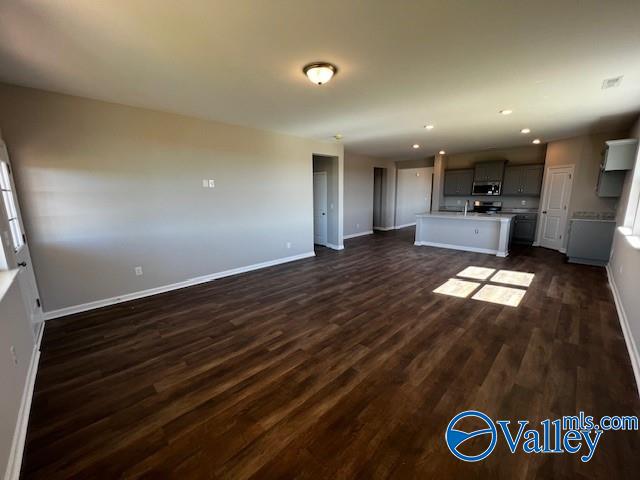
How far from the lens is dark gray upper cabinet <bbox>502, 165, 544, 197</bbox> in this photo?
683 centimetres

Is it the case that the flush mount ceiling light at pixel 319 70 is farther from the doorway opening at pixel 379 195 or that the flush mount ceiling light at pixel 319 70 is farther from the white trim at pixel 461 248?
the doorway opening at pixel 379 195

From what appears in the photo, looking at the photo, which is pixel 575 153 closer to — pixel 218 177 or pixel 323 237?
pixel 323 237

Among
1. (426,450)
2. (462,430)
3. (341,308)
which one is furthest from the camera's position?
(341,308)

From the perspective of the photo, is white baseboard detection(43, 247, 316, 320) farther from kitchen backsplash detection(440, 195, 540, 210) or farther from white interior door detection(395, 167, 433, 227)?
white interior door detection(395, 167, 433, 227)

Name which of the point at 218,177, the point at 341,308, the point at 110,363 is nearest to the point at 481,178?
the point at 341,308

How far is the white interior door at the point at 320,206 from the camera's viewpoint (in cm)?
682

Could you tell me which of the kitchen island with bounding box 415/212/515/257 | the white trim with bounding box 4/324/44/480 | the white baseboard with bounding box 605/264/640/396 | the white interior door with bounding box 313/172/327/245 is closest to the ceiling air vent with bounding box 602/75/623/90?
the white baseboard with bounding box 605/264/640/396

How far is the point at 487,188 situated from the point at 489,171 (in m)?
0.48

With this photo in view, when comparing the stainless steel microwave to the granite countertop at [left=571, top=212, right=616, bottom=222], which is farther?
the stainless steel microwave

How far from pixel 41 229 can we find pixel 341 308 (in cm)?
367

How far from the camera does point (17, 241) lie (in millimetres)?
2730

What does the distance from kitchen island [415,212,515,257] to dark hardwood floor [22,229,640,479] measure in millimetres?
2100

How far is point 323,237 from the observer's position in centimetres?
727

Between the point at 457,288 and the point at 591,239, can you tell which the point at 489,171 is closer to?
the point at 591,239
